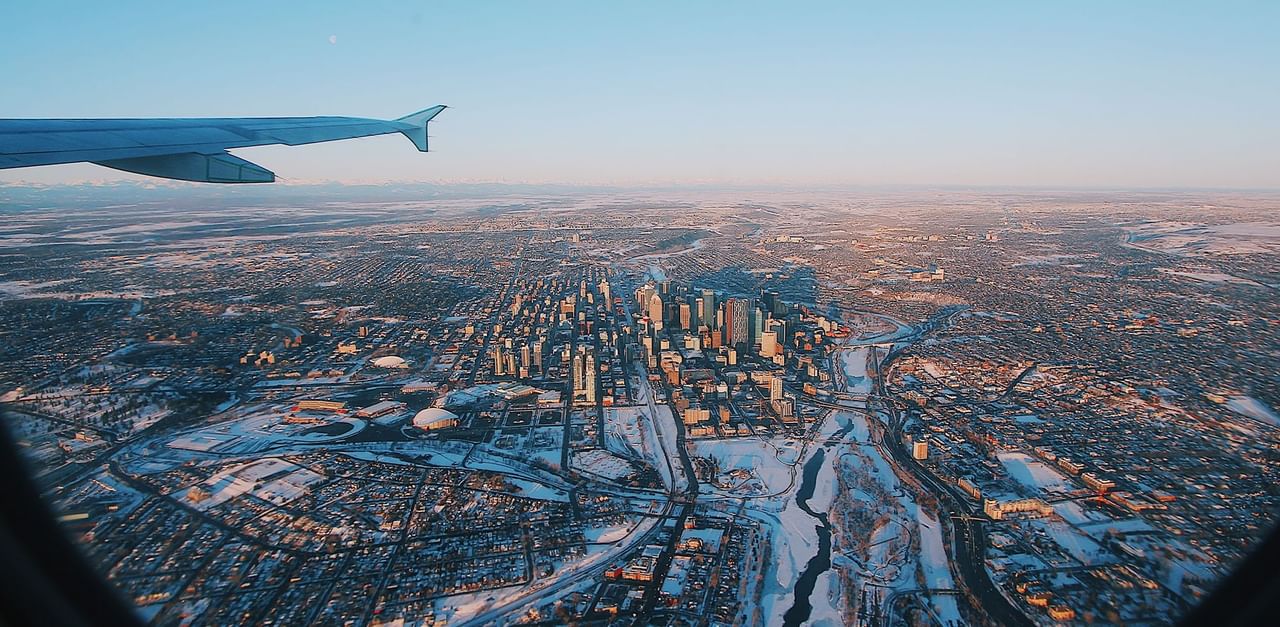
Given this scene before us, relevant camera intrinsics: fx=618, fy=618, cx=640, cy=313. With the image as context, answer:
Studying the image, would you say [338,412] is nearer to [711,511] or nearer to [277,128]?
[277,128]

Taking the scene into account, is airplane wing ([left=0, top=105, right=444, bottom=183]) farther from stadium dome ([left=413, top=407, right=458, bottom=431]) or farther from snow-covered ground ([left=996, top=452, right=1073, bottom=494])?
snow-covered ground ([left=996, top=452, right=1073, bottom=494])

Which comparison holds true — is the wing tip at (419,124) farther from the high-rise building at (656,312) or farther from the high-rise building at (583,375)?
the high-rise building at (656,312)

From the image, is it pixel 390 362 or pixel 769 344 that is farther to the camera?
pixel 769 344

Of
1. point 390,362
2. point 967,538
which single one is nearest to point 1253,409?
point 967,538

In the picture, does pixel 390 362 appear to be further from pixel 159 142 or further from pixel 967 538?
pixel 967 538

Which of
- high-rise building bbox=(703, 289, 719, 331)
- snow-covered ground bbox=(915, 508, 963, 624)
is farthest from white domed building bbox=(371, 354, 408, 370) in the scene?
snow-covered ground bbox=(915, 508, 963, 624)

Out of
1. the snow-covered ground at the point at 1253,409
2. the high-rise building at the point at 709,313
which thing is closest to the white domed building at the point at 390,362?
the high-rise building at the point at 709,313
